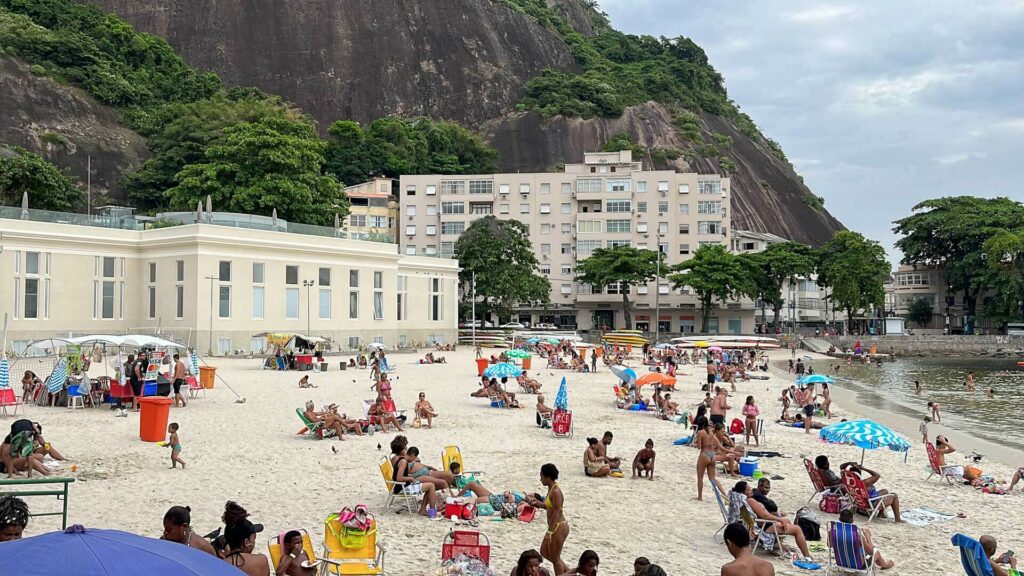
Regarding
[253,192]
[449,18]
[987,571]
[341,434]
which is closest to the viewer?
[987,571]

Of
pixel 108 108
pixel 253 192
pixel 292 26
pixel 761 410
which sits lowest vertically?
pixel 761 410

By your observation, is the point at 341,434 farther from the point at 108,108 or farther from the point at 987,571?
the point at 108,108

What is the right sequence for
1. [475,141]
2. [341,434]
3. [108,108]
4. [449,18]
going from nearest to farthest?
[341,434] < [108,108] < [475,141] < [449,18]

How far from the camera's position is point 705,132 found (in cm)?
11169

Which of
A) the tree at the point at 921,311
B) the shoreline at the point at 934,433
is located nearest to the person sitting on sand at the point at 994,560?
the shoreline at the point at 934,433

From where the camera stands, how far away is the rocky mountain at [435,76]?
340ft

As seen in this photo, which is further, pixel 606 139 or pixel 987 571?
pixel 606 139

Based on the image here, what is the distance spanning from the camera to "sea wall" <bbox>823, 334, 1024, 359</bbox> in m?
66.1

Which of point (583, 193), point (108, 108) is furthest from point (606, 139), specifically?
point (108, 108)

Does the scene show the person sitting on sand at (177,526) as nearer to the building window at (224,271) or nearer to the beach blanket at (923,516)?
the beach blanket at (923,516)

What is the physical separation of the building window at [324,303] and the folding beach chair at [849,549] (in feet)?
119

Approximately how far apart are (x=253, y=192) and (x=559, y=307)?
98.5ft

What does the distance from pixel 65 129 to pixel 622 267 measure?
53.4m

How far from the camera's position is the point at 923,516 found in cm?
1182
